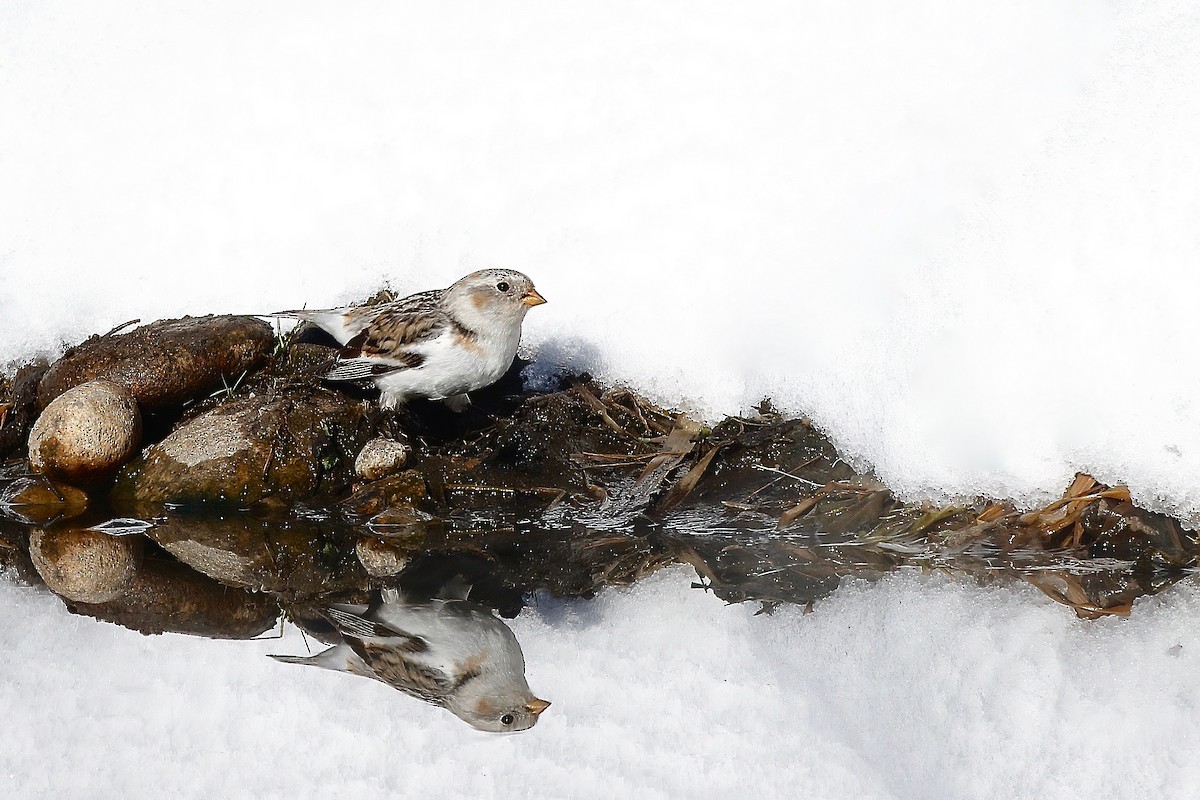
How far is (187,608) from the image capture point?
4418 millimetres

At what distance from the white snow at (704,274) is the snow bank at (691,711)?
0.04ft

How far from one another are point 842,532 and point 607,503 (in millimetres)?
1117

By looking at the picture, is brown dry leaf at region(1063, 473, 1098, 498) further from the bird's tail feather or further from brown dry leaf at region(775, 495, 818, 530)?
the bird's tail feather

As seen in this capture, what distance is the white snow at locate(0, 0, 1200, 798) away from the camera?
3.54 m

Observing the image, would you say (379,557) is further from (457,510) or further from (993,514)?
(993,514)

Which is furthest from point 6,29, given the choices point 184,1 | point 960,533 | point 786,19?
→ point 960,533

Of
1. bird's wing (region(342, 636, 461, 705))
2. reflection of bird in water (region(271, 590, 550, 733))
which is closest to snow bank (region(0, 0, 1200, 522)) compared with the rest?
reflection of bird in water (region(271, 590, 550, 733))

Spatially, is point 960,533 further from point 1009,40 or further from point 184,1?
point 184,1

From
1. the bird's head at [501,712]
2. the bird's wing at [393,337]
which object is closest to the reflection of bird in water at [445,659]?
the bird's head at [501,712]

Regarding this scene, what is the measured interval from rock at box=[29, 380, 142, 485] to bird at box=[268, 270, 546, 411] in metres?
1.10

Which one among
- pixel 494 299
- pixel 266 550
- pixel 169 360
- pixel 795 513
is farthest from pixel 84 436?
pixel 795 513

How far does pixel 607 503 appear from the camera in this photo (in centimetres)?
560

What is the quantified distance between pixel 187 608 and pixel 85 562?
33.2 inches

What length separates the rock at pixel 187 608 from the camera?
14.0 feet
